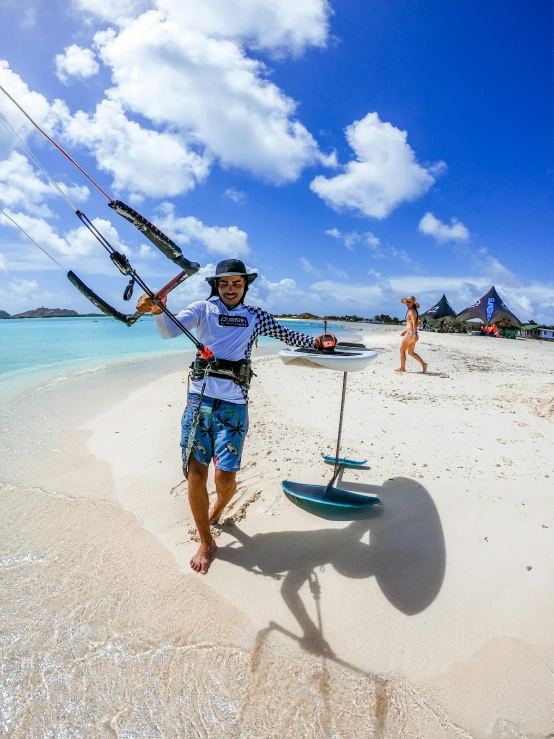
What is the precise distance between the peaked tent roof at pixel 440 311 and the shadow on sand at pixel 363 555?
35.8 metres

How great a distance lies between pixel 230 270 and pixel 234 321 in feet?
1.44

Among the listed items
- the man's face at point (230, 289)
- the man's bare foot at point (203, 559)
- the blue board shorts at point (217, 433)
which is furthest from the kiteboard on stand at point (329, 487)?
the man's bare foot at point (203, 559)

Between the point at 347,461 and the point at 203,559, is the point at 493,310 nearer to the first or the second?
the point at 347,461

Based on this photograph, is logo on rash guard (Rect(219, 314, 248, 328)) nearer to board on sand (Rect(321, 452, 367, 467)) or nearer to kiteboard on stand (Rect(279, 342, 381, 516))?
kiteboard on stand (Rect(279, 342, 381, 516))

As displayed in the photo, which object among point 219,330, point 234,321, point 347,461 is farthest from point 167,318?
point 347,461

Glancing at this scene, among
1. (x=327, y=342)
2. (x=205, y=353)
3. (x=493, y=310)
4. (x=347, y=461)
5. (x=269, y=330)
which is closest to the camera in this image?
(x=205, y=353)

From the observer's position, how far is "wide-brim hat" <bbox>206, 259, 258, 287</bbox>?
327 cm

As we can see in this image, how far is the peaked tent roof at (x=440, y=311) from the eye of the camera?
36.8m

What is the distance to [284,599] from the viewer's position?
9.53 feet

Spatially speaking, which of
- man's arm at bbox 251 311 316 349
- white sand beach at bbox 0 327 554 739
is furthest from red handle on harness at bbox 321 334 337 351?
white sand beach at bbox 0 327 554 739

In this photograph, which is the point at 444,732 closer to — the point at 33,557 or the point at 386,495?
the point at 386,495

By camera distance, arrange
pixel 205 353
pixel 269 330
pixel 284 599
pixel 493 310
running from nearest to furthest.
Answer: pixel 284 599 → pixel 205 353 → pixel 269 330 → pixel 493 310

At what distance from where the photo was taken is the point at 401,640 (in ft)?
8.46

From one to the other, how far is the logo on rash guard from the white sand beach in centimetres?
195
